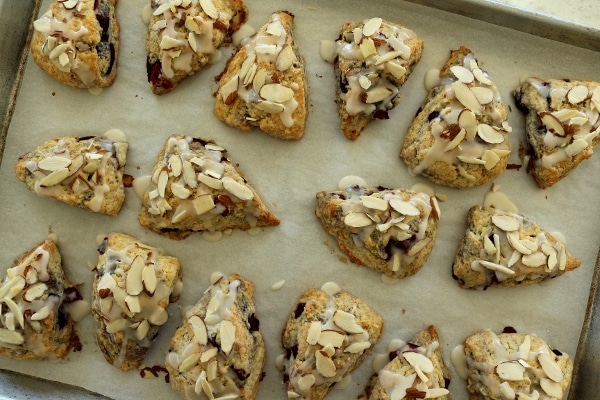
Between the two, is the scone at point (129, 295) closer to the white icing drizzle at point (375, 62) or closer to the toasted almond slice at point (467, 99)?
the white icing drizzle at point (375, 62)

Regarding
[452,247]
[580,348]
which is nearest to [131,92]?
[452,247]

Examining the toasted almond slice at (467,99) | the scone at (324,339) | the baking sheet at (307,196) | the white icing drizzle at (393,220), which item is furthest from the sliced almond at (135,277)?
the toasted almond slice at (467,99)

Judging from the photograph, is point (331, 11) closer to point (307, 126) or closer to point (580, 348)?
point (307, 126)

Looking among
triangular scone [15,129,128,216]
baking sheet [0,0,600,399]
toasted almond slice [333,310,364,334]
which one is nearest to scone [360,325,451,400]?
baking sheet [0,0,600,399]

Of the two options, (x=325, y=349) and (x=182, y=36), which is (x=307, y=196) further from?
(x=182, y=36)

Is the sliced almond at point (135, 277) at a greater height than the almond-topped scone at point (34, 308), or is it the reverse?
the sliced almond at point (135, 277)

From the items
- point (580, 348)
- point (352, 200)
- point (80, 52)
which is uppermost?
point (80, 52)

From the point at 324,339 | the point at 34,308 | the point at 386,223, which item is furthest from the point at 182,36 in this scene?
the point at 324,339
